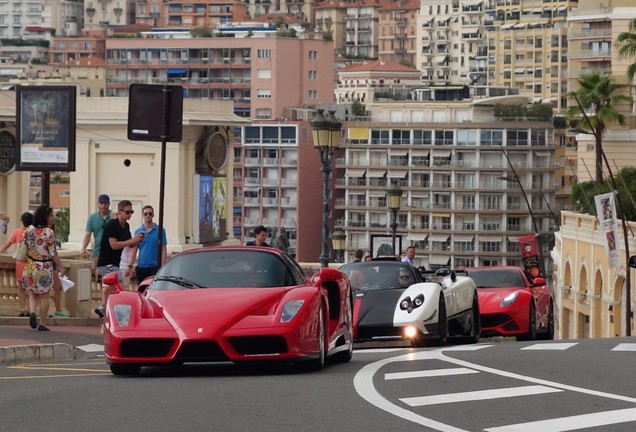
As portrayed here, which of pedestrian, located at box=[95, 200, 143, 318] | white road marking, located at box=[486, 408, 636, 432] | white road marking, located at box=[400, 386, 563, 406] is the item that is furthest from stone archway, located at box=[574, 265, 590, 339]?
white road marking, located at box=[486, 408, 636, 432]

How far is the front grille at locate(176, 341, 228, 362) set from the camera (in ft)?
50.7

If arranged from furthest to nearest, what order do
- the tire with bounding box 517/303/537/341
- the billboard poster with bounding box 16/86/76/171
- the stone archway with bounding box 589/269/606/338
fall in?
the stone archway with bounding box 589/269/606/338, the billboard poster with bounding box 16/86/76/171, the tire with bounding box 517/303/537/341

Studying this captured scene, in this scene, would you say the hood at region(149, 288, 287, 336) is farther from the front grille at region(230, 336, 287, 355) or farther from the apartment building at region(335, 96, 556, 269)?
the apartment building at region(335, 96, 556, 269)

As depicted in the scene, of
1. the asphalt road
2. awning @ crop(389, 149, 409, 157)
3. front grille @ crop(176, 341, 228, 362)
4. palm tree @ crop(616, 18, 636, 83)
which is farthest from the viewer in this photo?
awning @ crop(389, 149, 409, 157)

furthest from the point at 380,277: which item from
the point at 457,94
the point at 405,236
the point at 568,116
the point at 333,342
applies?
the point at 457,94

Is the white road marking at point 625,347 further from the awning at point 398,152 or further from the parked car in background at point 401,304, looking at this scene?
the awning at point 398,152

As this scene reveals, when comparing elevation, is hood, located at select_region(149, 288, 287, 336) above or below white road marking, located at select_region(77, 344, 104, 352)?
above

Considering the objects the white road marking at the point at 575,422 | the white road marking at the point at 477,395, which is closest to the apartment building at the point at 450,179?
the white road marking at the point at 477,395

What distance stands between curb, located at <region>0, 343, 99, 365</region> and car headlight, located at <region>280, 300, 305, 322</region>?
389 centimetres

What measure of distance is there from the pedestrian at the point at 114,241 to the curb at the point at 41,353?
2.97m

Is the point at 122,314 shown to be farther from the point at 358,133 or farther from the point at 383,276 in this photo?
the point at 358,133

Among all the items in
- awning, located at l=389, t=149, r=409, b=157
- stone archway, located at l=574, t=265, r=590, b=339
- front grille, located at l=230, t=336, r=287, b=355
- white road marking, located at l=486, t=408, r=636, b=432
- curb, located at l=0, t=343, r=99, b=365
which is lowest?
stone archway, located at l=574, t=265, r=590, b=339

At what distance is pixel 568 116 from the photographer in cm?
8775

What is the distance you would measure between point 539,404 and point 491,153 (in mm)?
150120
